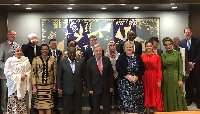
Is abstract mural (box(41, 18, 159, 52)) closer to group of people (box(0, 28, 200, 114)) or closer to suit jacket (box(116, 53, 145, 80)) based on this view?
group of people (box(0, 28, 200, 114))

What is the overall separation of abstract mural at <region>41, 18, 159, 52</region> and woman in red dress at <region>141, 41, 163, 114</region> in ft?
8.29

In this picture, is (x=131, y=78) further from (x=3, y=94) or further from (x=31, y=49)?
(x=3, y=94)

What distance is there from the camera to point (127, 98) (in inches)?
254

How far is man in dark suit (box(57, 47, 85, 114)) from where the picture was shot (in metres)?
6.61

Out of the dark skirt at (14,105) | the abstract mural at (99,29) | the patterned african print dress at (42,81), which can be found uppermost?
the abstract mural at (99,29)

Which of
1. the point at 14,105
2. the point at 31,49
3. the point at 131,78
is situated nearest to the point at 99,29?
the point at 31,49

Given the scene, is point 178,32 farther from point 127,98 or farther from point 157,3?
point 127,98

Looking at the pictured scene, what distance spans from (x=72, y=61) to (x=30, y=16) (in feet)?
9.57

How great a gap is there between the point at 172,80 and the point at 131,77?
3.01 ft

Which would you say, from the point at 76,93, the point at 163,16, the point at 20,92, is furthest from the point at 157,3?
the point at 20,92

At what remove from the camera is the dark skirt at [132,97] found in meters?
6.44

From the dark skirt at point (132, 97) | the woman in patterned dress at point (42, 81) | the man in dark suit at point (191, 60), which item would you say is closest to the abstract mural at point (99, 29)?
the man in dark suit at point (191, 60)

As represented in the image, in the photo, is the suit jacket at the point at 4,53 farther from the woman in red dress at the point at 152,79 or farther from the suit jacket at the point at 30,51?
the woman in red dress at the point at 152,79

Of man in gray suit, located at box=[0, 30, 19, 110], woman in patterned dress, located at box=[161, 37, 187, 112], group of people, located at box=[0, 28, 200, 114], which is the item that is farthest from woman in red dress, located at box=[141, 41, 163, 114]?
man in gray suit, located at box=[0, 30, 19, 110]
